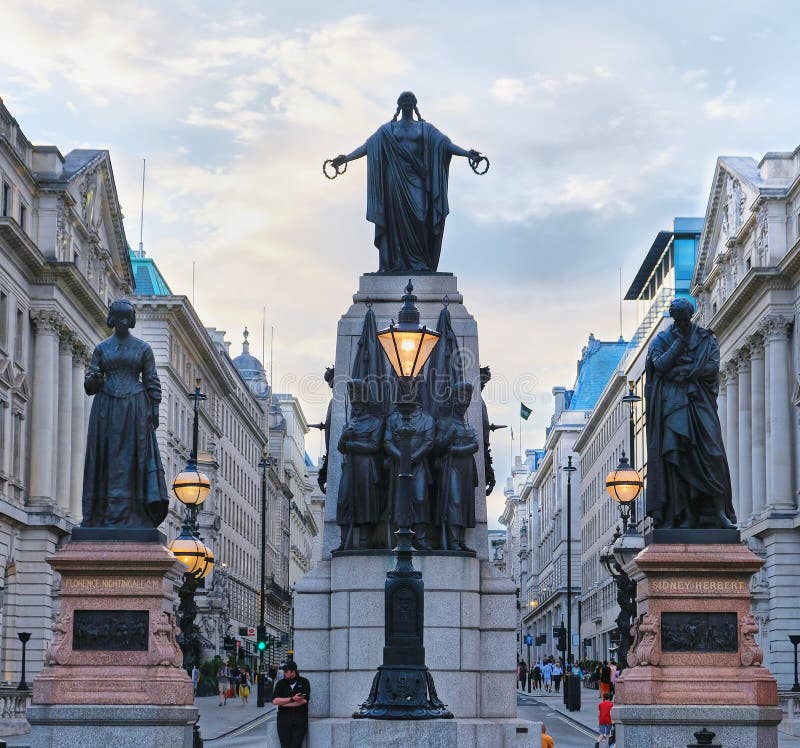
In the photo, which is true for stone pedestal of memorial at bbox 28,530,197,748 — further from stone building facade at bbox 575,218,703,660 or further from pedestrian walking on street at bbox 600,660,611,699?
stone building facade at bbox 575,218,703,660

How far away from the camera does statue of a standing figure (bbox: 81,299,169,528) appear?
2133 cm

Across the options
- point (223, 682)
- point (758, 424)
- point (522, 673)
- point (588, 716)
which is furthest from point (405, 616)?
point (522, 673)

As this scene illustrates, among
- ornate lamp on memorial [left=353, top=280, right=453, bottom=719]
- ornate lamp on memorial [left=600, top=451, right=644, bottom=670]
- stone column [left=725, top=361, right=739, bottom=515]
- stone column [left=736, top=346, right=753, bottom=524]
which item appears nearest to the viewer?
ornate lamp on memorial [left=353, top=280, right=453, bottom=719]

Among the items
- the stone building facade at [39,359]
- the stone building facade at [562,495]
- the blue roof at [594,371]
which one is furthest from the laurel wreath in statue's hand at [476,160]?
the blue roof at [594,371]

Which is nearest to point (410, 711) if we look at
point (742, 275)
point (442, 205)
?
point (442, 205)

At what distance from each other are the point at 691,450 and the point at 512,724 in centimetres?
470

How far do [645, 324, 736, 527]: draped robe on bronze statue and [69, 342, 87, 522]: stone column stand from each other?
2184 inches

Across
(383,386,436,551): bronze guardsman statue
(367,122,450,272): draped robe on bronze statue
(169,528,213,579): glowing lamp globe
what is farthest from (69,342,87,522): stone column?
(383,386,436,551): bronze guardsman statue

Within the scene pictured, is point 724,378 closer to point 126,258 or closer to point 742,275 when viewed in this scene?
point 742,275

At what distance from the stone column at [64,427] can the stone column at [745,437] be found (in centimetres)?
3030

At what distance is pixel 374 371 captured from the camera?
979 inches

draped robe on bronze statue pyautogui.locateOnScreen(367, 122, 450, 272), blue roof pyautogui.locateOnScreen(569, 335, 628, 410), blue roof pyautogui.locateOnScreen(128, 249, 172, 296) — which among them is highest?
blue roof pyautogui.locateOnScreen(569, 335, 628, 410)

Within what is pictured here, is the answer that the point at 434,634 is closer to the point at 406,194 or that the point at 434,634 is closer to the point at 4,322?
the point at 406,194

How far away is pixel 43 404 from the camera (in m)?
70.2
